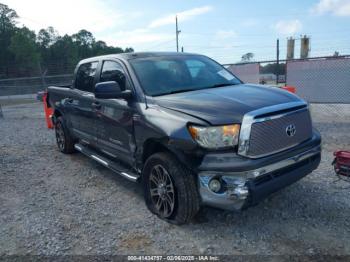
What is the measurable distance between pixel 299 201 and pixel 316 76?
8.24 meters

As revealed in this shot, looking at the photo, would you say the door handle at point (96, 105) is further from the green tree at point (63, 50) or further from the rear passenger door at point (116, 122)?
the green tree at point (63, 50)

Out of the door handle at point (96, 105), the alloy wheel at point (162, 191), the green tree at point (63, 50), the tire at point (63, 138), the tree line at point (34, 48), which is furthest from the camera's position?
the green tree at point (63, 50)

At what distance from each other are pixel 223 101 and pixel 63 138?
4311 millimetres

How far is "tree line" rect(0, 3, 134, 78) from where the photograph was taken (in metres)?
47.5

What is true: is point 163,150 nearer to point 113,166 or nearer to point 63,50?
point 113,166

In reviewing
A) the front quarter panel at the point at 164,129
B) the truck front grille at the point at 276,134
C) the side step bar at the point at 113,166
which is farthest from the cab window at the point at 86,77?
the truck front grille at the point at 276,134

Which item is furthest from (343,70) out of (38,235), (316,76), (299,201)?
(38,235)

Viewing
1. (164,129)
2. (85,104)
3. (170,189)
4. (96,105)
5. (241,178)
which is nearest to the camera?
(241,178)

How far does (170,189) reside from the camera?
136 inches

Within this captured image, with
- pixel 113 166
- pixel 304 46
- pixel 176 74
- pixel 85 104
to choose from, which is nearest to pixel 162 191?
pixel 113 166

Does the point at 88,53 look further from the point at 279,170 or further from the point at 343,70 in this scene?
the point at 279,170

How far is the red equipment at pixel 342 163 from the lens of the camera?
4.39 meters

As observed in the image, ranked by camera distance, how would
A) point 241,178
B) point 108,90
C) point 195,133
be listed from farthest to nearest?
point 108,90 → point 195,133 → point 241,178

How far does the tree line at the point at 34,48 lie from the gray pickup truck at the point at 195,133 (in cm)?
3958
